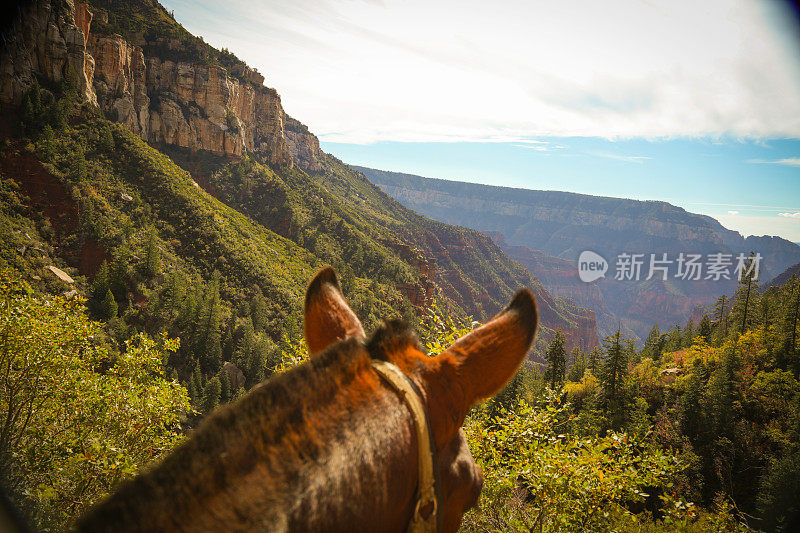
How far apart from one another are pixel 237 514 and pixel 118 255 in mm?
64519

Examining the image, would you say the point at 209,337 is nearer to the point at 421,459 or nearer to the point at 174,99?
the point at 421,459

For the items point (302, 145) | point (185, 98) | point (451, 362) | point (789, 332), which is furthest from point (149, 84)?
point (789, 332)

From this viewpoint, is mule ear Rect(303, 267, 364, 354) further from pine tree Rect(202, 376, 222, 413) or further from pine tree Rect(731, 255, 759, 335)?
pine tree Rect(731, 255, 759, 335)

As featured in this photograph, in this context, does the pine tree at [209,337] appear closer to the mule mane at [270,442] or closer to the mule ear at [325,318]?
the mule ear at [325,318]

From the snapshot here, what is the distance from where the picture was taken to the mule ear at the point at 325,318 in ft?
6.39

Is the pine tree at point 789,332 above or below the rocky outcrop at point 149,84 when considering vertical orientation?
below

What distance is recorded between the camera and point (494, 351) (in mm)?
1832

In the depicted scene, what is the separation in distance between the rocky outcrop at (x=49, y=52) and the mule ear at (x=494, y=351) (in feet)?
253

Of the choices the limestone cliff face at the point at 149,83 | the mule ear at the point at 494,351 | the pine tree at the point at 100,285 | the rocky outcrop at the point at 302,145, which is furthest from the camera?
the rocky outcrop at the point at 302,145

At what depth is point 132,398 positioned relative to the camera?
7.51 metres

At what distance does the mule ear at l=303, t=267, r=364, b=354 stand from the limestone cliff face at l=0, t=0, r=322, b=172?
76.2 meters

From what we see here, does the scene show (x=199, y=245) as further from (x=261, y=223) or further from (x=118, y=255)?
(x=261, y=223)

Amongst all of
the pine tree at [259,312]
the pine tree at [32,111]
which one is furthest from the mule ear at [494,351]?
the pine tree at [32,111]

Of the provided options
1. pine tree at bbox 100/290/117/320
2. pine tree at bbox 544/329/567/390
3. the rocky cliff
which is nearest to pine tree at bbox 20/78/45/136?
the rocky cliff
